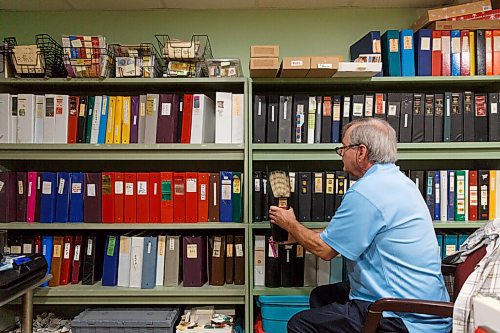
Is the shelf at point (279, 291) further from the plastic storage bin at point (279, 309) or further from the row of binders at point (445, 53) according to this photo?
the row of binders at point (445, 53)

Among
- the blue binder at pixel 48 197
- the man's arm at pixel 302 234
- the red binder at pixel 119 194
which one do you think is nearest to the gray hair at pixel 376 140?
the man's arm at pixel 302 234

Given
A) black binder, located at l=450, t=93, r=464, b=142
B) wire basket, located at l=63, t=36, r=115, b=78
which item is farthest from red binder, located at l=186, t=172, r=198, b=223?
black binder, located at l=450, t=93, r=464, b=142

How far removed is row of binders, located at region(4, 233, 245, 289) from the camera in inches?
98.0

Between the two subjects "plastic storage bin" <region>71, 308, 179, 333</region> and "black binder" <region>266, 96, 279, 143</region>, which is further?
"black binder" <region>266, 96, 279, 143</region>

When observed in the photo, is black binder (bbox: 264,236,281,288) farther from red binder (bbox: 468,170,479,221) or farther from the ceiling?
the ceiling

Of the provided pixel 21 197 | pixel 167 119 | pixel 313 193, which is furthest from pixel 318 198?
pixel 21 197

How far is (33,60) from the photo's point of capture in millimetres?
2434

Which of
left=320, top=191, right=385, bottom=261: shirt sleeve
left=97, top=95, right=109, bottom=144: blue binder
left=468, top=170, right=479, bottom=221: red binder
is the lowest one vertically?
left=320, top=191, right=385, bottom=261: shirt sleeve

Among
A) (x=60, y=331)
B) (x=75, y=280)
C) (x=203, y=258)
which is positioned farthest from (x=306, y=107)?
(x=60, y=331)

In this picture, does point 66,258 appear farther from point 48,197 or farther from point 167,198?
point 167,198

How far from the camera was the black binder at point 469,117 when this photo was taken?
2.46 m

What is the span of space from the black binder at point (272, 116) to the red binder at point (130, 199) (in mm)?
804

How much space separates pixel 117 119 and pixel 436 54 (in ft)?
6.03

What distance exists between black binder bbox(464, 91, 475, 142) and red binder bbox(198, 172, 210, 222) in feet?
4.81
